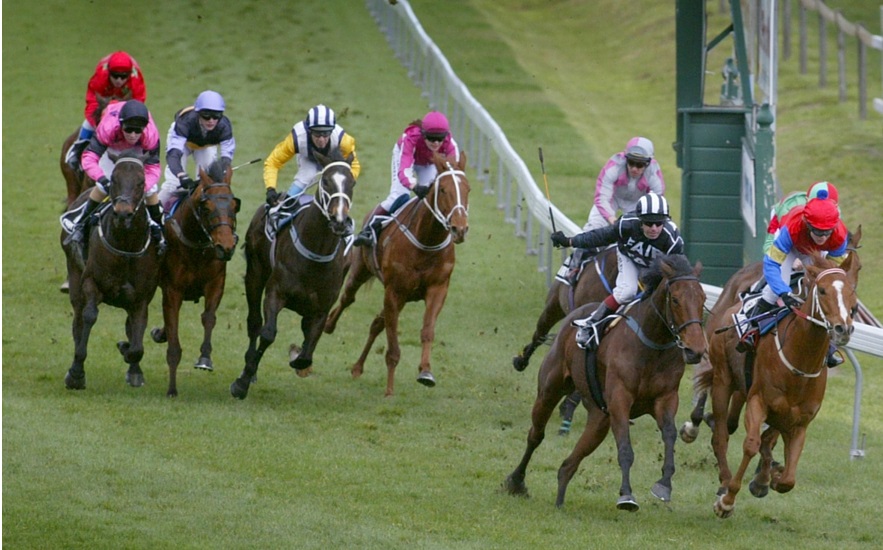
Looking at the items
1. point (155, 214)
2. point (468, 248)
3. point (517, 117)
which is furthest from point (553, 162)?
point (155, 214)

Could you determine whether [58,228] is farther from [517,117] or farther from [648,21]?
[648,21]

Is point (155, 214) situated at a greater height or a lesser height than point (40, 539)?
greater

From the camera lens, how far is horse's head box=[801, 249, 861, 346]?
838cm

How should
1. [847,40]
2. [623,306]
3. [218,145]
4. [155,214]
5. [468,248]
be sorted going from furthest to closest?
[847,40] → [468,248] → [218,145] → [155,214] → [623,306]

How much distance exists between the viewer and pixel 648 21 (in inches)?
1315

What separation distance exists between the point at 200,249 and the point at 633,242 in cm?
392

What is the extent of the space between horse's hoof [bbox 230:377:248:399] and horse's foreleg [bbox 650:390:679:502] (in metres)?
4.29

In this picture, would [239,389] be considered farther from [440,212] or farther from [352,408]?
[440,212]

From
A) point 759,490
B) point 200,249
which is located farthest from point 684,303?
point 200,249

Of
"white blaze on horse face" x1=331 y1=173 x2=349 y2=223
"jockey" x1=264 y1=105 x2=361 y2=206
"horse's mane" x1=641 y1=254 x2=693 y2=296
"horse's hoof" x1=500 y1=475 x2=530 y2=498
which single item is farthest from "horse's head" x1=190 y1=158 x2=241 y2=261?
"horse's mane" x1=641 y1=254 x2=693 y2=296

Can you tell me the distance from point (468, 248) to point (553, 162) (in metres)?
5.08

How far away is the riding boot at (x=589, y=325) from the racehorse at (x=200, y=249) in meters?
3.36

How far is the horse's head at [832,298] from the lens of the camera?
8375mm

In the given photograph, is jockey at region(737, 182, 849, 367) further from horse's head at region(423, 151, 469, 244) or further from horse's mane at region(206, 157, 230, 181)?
horse's mane at region(206, 157, 230, 181)
